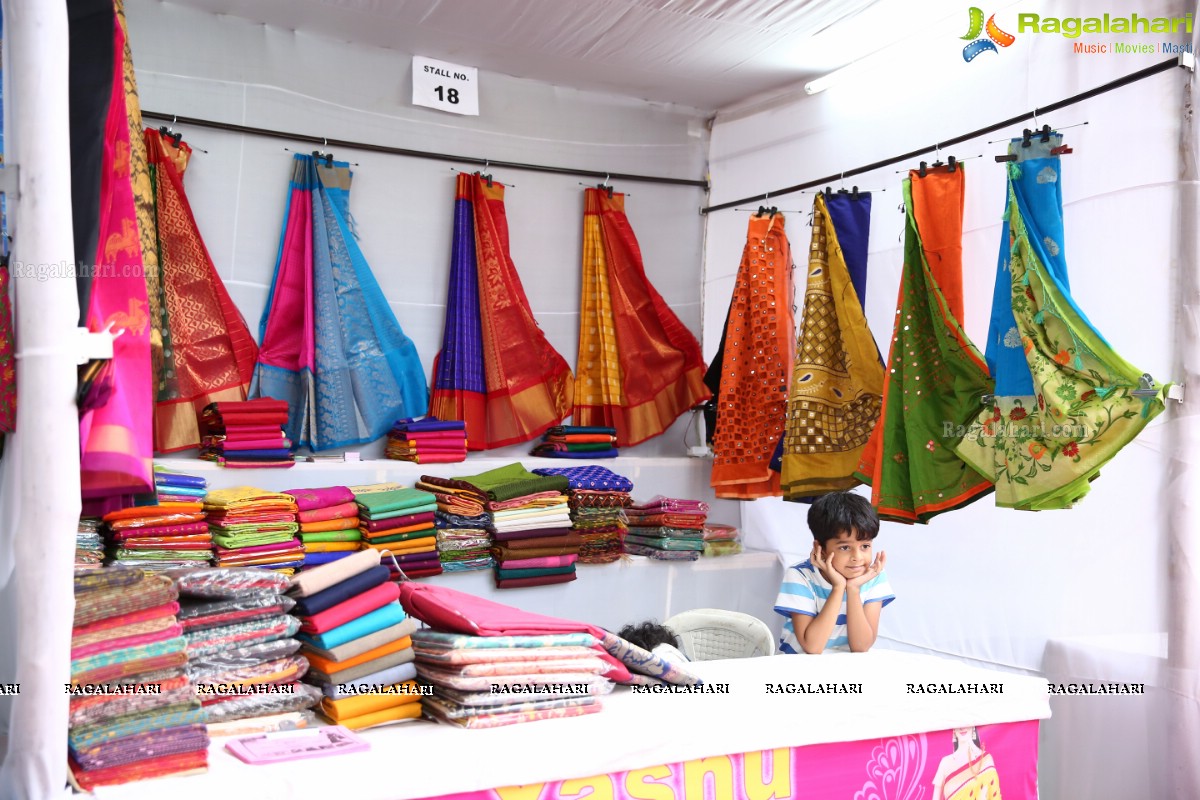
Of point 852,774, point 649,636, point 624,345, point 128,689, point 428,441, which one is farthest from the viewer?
point 624,345

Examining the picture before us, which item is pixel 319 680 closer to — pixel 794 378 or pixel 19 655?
pixel 19 655

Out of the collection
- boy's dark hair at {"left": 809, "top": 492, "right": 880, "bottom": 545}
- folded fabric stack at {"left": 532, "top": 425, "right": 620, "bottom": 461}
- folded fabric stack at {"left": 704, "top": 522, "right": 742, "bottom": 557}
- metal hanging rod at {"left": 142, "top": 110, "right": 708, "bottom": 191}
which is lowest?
folded fabric stack at {"left": 704, "top": 522, "right": 742, "bottom": 557}

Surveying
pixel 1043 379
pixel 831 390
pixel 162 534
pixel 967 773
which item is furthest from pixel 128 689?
pixel 831 390

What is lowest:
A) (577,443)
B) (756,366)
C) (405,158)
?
(577,443)

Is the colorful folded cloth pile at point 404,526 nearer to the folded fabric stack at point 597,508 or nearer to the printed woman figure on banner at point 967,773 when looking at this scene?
the folded fabric stack at point 597,508

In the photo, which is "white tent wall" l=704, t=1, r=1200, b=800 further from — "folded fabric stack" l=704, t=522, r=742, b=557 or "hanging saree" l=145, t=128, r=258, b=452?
"hanging saree" l=145, t=128, r=258, b=452

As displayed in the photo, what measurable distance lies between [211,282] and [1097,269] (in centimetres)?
315

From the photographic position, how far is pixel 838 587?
2695mm

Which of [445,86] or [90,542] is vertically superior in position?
[445,86]

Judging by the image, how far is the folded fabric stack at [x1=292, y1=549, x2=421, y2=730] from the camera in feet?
5.50

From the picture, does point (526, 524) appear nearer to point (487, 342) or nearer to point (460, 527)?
point (460, 527)

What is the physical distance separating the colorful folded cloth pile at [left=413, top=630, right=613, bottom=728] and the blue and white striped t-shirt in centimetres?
107

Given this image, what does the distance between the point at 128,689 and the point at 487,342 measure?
3.10 metres

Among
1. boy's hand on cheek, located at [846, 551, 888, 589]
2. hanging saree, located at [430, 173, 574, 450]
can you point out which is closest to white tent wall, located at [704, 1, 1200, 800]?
boy's hand on cheek, located at [846, 551, 888, 589]
